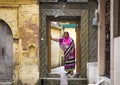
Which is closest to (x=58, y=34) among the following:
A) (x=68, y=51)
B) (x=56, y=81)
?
(x=56, y=81)

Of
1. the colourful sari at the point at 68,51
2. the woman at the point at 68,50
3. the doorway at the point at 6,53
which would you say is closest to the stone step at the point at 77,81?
the woman at the point at 68,50

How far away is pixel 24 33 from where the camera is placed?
1426 centimetres

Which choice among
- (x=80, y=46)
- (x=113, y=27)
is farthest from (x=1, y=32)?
(x=113, y=27)

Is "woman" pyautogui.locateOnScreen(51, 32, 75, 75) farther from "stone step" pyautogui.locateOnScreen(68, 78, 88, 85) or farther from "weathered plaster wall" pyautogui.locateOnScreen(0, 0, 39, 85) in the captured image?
"weathered plaster wall" pyautogui.locateOnScreen(0, 0, 39, 85)

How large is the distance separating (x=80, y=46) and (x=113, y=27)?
25.8 feet

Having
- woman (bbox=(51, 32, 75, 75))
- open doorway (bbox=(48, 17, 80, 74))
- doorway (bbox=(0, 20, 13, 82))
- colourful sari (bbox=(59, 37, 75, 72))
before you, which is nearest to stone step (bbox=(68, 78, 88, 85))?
open doorway (bbox=(48, 17, 80, 74))

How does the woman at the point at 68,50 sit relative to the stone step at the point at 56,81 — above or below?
above

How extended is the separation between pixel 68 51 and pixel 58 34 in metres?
4.98

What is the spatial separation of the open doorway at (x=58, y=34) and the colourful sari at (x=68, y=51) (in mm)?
1264

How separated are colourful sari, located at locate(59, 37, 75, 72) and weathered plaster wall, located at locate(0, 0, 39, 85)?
1.80 m

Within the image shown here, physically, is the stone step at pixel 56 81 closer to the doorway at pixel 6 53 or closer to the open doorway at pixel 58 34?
the open doorway at pixel 58 34

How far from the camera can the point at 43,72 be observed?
14398 millimetres

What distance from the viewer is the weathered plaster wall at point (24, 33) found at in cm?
1421

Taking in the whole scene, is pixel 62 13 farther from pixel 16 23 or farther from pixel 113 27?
pixel 113 27
